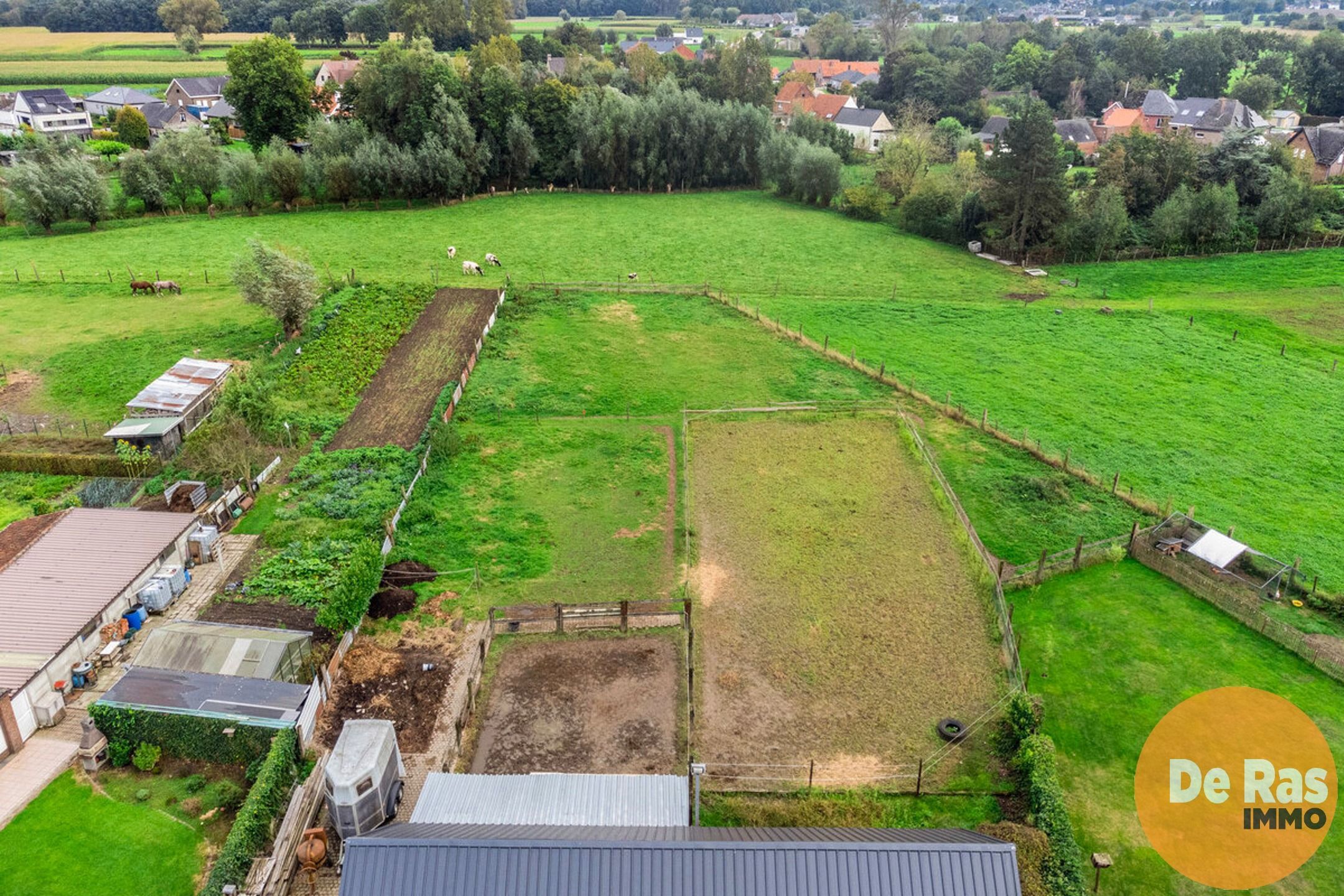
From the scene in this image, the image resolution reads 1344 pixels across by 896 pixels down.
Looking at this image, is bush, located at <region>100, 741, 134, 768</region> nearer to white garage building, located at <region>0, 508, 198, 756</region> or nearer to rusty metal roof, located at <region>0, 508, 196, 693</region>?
white garage building, located at <region>0, 508, 198, 756</region>

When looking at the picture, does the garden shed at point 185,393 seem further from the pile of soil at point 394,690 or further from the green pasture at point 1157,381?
the green pasture at point 1157,381

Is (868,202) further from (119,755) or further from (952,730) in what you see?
(119,755)

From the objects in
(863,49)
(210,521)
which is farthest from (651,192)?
(863,49)

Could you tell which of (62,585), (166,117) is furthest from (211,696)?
(166,117)

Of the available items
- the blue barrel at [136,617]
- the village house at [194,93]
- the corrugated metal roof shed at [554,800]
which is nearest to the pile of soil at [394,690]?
the corrugated metal roof shed at [554,800]

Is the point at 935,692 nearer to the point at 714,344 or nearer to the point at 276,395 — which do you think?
the point at 714,344

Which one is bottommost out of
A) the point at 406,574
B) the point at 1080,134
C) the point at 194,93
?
the point at 406,574
